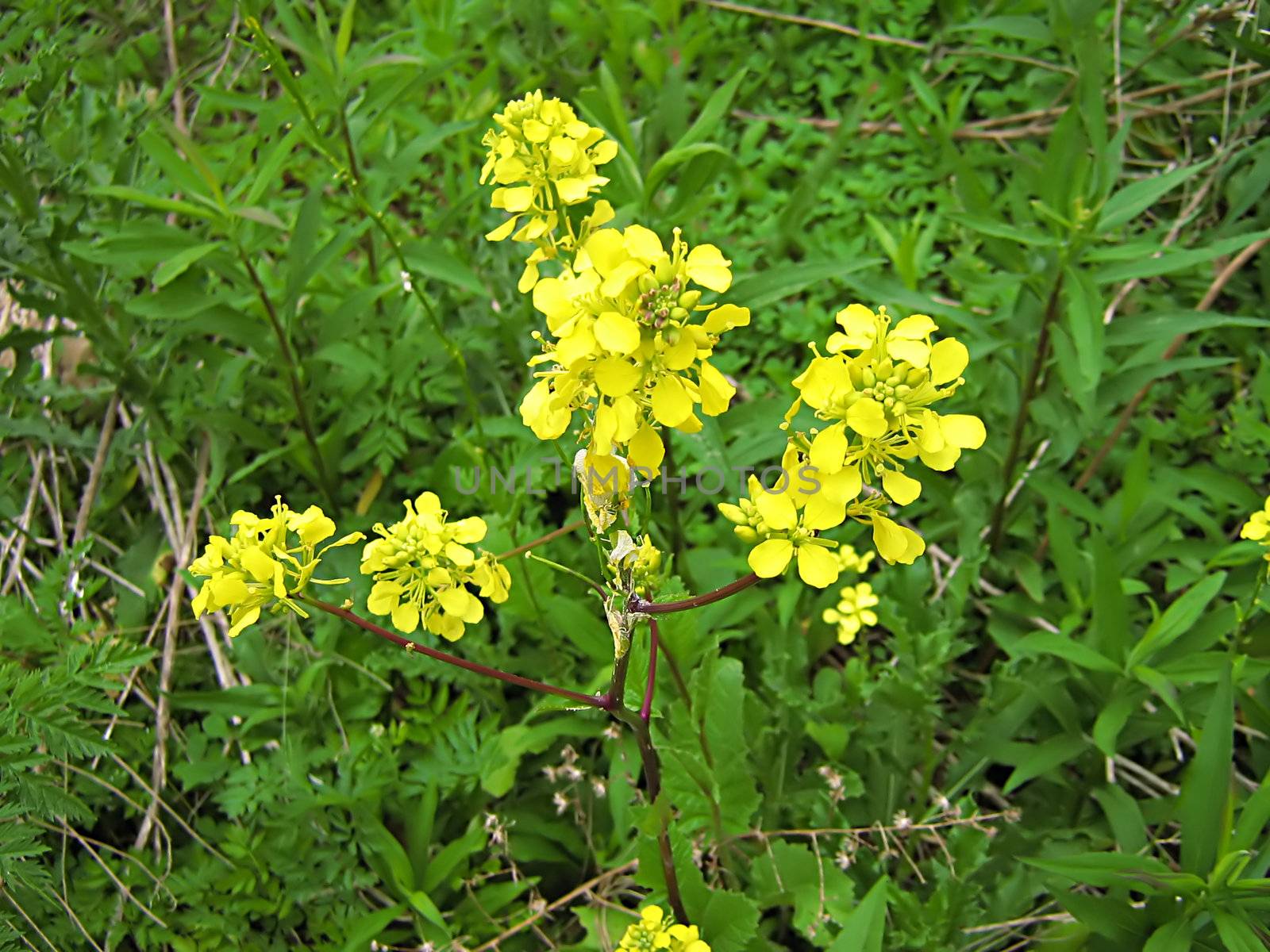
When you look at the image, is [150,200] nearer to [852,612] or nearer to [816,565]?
[816,565]

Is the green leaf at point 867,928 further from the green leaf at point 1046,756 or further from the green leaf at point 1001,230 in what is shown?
the green leaf at point 1001,230

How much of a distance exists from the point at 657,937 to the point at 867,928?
1.17 feet

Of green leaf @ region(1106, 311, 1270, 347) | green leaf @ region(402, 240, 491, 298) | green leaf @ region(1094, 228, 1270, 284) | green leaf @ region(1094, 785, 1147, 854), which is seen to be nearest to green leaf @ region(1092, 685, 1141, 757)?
green leaf @ region(1094, 785, 1147, 854)

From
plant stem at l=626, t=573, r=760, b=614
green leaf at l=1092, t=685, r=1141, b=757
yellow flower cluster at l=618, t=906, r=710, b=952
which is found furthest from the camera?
→ green leaf at l=1092, t=685, r=1141, b=757

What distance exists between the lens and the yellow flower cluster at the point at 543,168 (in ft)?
4.86

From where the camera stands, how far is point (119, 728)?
2283 millimetres

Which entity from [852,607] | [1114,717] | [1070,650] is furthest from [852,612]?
[1114,717]

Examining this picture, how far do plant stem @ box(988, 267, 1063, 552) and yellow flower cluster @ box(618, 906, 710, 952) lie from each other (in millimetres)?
1306

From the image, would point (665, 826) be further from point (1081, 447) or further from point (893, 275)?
point (893, 275)

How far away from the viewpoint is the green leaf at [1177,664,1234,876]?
173cm

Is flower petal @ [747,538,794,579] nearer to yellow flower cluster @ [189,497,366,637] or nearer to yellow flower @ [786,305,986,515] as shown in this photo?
yellow flower @ [786,305,986,515]

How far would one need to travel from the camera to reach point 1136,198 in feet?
7.11

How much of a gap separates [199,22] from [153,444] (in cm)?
196

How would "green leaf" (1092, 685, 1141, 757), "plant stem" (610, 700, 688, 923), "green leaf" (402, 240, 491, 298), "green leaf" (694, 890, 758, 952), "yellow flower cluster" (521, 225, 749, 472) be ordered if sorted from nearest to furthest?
1. "yellow flower cluster" (521, 225, 749, 472)
2. "plant stem" (610, 700, 688, 923)
3. "green leaf" (694, 890, 758, 952)
4. "green leaf" (1092, 685, 1141, 757)
5. "green leaf" (402, 240, 491, 298)
